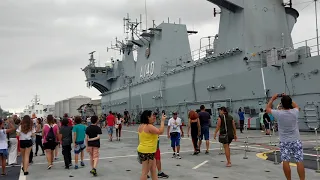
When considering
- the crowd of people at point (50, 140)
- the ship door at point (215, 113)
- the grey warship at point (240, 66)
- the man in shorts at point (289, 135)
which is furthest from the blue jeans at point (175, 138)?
the ship door at point (215, 113)

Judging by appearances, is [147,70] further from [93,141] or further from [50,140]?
[93,141]

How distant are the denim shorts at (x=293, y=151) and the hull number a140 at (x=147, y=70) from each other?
2970 cm

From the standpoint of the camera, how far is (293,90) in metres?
17.5

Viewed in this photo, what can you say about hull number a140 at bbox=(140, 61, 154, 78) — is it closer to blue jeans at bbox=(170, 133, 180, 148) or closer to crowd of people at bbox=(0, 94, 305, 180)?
crowd of people at bbox=(0, 94, 305, 180)

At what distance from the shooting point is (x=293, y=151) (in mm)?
5609

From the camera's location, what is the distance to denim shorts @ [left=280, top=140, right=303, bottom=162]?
5.59m

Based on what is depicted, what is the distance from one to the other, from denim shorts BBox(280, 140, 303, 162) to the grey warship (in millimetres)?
11922

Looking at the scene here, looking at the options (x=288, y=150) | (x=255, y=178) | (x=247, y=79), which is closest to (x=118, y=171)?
(x=255, y=178)

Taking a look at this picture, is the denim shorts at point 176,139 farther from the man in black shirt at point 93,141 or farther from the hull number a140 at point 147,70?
the hull number a140 at point 147,70

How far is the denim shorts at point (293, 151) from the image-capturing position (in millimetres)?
5591

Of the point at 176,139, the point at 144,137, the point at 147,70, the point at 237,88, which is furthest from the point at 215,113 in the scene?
the point at 144,137

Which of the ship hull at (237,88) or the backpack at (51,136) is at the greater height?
the ship hull at (237,88)

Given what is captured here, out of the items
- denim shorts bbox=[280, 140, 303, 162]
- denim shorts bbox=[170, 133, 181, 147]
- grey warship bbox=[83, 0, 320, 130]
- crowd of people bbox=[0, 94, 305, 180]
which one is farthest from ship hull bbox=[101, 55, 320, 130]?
denim shorts bbox=[280, 140, 303, 162]

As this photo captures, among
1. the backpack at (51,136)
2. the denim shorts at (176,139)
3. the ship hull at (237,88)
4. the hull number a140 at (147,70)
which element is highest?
the hull number a140 at (147,70)
